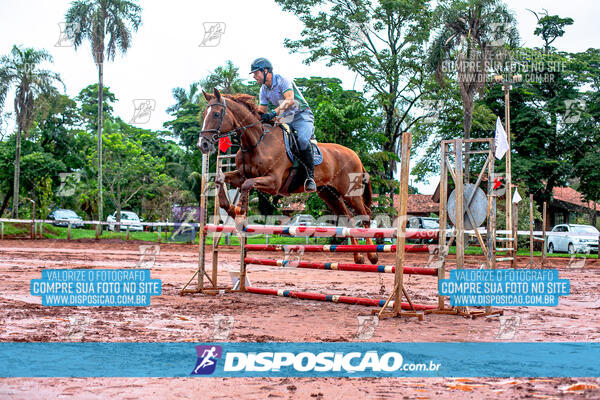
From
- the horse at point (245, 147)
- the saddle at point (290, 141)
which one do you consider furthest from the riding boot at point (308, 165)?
the horse at point (245, 147)

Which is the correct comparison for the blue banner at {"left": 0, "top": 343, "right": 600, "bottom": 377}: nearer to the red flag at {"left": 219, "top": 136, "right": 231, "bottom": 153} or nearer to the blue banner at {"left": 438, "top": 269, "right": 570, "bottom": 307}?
the blue banner at {"left": 438, "top": 269, "right": 570, "bottom": 307}

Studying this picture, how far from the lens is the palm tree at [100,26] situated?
2948 centimetres

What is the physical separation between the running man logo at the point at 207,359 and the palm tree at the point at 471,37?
23.7 m

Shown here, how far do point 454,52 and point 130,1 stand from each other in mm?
18269

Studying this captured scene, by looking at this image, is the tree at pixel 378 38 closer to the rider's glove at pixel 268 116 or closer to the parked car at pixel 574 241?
the parked car at pixel 574 241

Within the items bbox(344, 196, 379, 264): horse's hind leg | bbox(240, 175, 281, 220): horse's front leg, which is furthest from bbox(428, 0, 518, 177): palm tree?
bbox(240, 175, 281, 220): horse's front leg

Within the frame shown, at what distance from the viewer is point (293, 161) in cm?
823

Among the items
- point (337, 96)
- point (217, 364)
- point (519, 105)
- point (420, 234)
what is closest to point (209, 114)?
point (420, 234)

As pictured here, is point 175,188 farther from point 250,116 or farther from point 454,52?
point 250,116

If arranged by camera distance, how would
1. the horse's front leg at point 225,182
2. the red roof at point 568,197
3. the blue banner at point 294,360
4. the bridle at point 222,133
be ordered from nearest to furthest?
the blue banner at point 294,360
the bridle at point 222,133
the horse's front leg at point 225,182
the red roof at point 568,197

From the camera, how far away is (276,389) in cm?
376

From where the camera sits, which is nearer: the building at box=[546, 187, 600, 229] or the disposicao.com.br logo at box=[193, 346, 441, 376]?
the disposicao.com.br logo at box=[193, 346, 441, 376]

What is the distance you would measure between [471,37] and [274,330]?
24204mm

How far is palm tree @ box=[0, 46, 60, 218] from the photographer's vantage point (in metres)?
33.6
